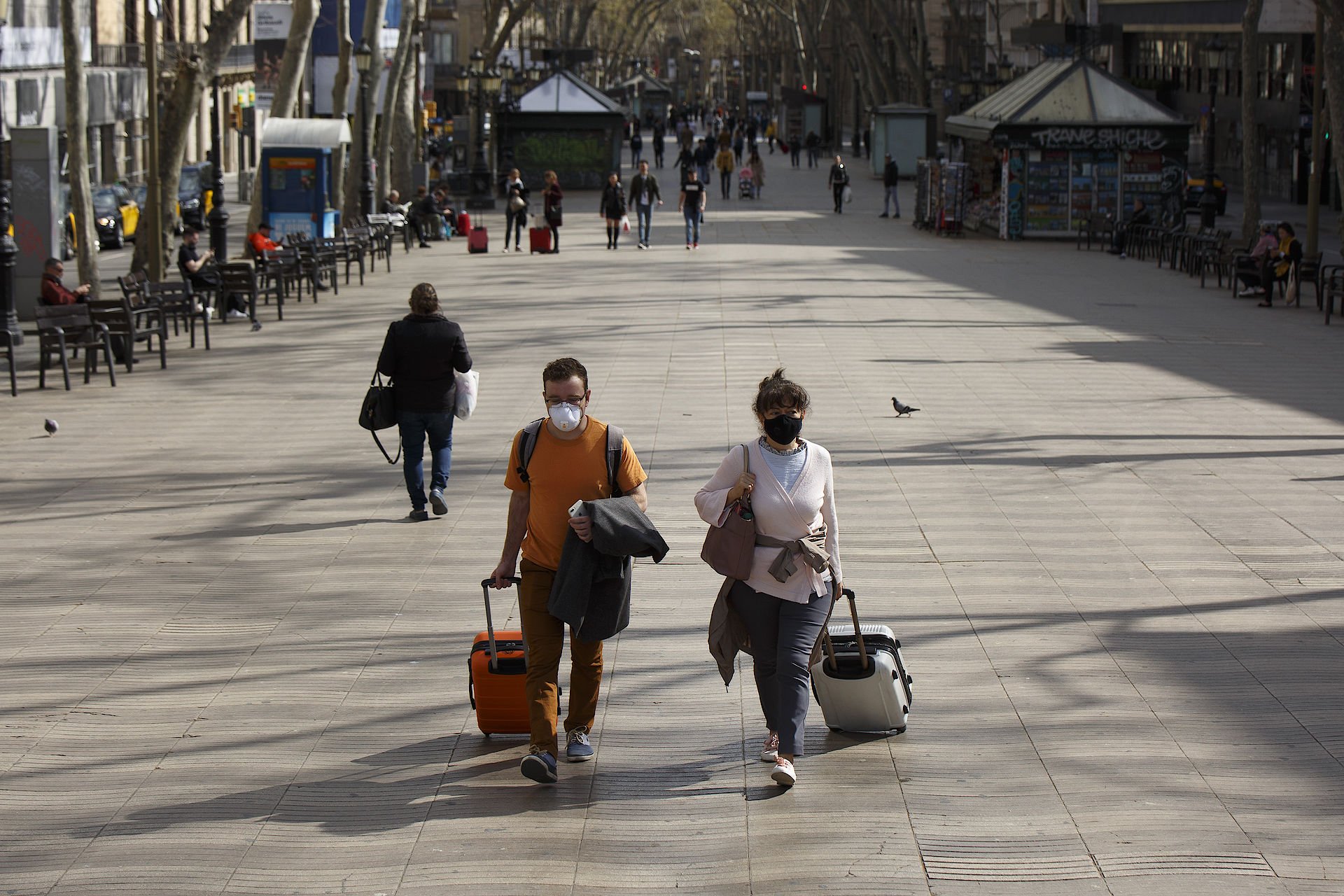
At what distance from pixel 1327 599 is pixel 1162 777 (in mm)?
3111

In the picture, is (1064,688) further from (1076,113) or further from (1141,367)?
(1076,113)

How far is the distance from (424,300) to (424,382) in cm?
59

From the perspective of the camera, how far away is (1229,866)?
218 inches

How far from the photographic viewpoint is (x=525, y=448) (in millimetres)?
6363

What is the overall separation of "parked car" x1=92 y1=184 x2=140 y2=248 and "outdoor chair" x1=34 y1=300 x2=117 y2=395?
18.4m

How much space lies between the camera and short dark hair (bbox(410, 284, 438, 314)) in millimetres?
10344

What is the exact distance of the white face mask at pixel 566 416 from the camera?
6219 millimetres

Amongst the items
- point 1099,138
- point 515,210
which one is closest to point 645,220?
point 515,210

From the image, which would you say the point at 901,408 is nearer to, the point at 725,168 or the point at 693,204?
the point at 693,204

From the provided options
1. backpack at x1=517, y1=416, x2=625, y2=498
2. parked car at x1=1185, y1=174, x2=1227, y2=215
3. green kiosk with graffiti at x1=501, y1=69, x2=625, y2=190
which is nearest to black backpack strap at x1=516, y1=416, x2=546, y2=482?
backpack at x1=517, y1=416, x2=625, y2=498

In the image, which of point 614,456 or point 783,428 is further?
point 614,456

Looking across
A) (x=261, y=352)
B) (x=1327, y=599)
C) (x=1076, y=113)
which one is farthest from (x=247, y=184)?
(x=1327, y=599)

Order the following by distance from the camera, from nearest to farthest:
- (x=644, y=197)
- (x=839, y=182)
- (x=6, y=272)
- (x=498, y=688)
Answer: (x=498, y=688) → (x=6, y=272) → (x=644, y=197) → (x=839, y=182)

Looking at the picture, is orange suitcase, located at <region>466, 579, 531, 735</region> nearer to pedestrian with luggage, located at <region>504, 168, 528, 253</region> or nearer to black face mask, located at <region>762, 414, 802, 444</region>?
black face mask, located at <region>762, 414, 802, 444</region>
